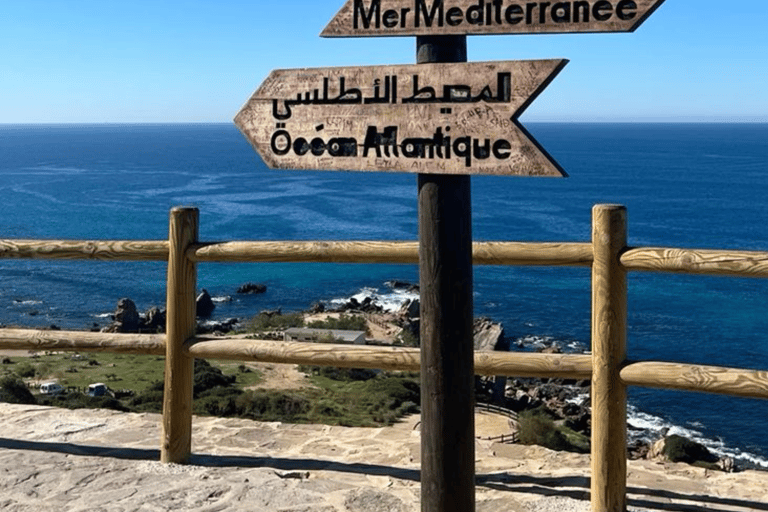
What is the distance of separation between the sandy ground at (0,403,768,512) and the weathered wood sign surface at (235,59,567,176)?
2031 millimetres

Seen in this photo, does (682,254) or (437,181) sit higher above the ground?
(437,181)

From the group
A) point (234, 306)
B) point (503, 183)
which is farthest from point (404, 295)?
point (503, 183)

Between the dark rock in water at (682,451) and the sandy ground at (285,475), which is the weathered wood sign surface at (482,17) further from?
the dark rock in water at (682,451)

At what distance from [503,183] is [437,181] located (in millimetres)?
110155

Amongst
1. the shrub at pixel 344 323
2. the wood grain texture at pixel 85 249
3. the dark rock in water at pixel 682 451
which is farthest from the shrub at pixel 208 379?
the shrub at pixel 344 323

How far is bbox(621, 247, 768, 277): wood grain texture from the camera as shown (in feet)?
13.5

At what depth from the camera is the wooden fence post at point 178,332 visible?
5188 mm

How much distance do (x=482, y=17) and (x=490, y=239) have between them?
2447 inches

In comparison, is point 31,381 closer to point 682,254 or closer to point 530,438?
point 530,438

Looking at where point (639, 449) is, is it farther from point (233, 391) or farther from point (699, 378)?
point (699, 378)

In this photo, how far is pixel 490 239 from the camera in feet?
213

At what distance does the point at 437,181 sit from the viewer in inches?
126

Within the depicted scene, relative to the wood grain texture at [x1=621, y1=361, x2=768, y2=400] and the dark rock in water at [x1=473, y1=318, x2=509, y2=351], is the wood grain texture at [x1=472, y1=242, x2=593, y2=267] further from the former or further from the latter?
the dark rock in water at [x1=473, y1=318, x2=509, y2=351]

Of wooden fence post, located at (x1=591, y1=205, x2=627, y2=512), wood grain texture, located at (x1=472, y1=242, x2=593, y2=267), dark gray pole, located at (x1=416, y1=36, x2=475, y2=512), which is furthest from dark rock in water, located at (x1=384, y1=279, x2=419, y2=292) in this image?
dark gray pole, located at (x1=416, y1=36, x2=475, y2=512)
